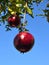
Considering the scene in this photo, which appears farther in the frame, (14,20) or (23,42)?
(14,20)

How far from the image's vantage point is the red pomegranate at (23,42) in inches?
81.8

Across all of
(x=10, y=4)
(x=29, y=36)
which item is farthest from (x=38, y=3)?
(x=29, y=36)

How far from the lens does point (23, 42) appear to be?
82.9 inches

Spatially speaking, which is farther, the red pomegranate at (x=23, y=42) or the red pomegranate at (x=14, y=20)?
the red pomegranate at (x=14, y=20)

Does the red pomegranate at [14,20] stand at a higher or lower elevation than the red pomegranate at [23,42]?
higher

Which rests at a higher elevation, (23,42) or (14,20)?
(14,20)

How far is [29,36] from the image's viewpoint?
2201 millimetres

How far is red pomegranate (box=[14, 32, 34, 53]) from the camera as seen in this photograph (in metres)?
2.08

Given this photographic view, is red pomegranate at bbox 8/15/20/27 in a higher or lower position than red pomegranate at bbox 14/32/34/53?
higher

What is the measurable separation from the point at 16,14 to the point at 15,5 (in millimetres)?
160

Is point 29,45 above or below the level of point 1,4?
below

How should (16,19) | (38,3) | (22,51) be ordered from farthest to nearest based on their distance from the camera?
(38,3), (16,19), (22,51)

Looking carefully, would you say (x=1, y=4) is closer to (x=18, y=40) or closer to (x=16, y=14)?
(x=16, y=14)

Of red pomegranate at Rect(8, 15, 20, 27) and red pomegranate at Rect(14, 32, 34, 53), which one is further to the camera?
red pomegranate at Rect(8, 15, 20, 27)
